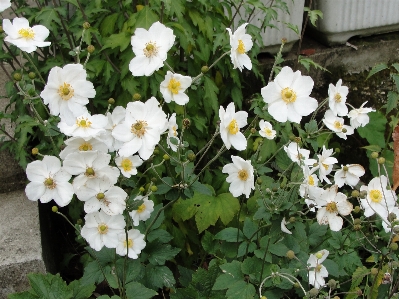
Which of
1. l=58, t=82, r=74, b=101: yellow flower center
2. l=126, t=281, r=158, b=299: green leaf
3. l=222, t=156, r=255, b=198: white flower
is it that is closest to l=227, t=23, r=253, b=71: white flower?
l=222, t=156, r=255, b=198: white flower

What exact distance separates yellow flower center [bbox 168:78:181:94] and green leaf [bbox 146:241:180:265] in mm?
644

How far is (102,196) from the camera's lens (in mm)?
1460

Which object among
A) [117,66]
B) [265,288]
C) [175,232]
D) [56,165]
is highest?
[56,165]

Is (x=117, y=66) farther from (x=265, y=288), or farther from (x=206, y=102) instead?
(x=265, y=288)

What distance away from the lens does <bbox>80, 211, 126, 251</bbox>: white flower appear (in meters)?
1.62

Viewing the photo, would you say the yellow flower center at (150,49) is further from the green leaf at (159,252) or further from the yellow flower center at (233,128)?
the green leaf at (159,252)

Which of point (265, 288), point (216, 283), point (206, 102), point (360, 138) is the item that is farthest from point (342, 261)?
point (360, 138)

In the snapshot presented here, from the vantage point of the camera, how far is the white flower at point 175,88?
5.58 ft

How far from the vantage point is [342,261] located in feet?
6.79

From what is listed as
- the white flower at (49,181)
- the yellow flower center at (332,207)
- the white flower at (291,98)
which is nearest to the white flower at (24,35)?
the white flower at (49,181)

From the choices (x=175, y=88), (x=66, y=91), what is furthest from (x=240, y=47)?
(x=66, y=91)

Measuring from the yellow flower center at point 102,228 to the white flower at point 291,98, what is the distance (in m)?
0.62

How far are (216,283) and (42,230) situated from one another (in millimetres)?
946

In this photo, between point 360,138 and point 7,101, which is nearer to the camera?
point 7,101
